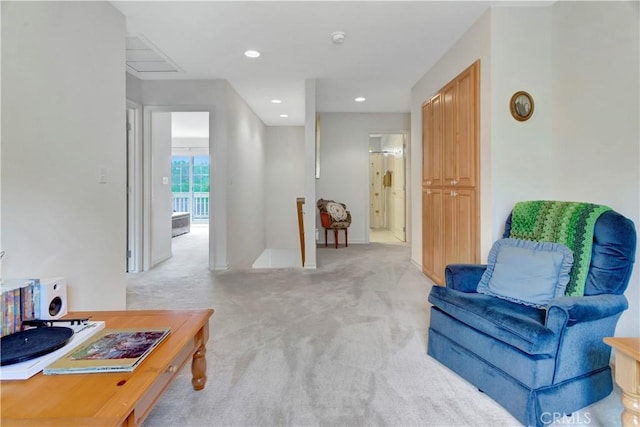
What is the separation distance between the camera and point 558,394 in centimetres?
144

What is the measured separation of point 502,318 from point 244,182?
4.46 metres

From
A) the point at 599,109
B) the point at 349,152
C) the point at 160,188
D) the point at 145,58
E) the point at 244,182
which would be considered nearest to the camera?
the point at 599,109

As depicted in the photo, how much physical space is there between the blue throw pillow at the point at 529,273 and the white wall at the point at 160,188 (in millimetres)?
4074

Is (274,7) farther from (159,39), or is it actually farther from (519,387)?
(519,387)

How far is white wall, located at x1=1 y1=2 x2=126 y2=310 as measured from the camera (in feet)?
5.59

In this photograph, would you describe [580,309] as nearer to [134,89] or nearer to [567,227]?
[567,227]

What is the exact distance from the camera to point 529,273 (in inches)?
70.8

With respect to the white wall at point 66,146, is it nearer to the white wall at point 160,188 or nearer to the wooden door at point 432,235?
the white wall at point 160,188

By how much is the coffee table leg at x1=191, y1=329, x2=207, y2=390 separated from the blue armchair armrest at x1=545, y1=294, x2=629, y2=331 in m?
1.57

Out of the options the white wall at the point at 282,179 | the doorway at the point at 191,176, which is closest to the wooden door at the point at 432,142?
the white wall at the point at 282,179

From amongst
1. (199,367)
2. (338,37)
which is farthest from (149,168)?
(199,367)

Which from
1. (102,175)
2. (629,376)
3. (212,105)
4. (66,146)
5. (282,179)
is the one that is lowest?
(629,376)

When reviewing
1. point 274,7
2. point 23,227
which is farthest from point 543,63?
point 23,227

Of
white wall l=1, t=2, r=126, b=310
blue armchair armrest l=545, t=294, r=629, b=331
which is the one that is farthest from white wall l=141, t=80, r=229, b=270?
blue armchair armrest l=545, t=294, r=629, b=331
